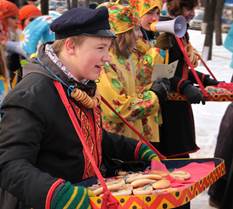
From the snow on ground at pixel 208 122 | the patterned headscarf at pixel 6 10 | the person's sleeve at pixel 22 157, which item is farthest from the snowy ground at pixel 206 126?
the person's sleeve at pixel 22 157

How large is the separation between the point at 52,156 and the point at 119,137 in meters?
0.47

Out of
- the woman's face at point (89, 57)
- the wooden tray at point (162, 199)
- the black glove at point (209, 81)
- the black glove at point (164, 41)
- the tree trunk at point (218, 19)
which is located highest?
the woman's face at point (89, 57)

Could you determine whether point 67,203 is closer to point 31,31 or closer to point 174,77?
point 174,77

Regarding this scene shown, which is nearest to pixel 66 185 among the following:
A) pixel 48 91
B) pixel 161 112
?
pixel 48 91

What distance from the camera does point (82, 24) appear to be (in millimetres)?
1776

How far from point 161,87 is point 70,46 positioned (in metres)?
1.36

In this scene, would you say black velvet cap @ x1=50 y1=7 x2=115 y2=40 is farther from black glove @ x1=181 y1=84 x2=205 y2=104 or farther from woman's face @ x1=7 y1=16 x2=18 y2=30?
woman's face @ x1=7 y1=16 x2=18 y2=30

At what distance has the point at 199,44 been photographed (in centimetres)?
1761

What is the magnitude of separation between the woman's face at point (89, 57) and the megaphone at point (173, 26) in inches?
58.2

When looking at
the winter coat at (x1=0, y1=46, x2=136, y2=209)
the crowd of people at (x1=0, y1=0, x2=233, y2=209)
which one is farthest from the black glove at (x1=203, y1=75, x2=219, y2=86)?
the winter coat at (x1=0, y1=46, x2=136, y2=209)

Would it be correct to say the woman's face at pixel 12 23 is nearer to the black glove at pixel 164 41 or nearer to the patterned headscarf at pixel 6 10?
the patterned headscarf at pixel 6 10

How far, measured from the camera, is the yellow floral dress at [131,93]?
2699mm

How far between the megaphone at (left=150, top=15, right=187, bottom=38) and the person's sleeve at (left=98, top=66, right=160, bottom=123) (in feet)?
1.97

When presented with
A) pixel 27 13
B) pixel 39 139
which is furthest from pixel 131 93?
pixel 27 13
